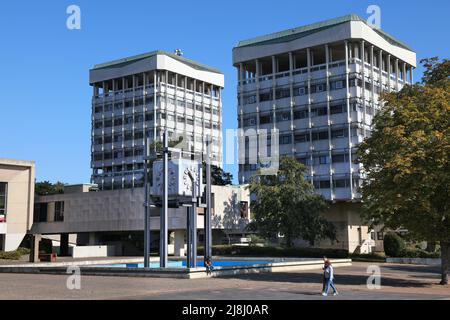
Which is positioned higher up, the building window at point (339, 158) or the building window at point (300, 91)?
the building window at point (300, 91)

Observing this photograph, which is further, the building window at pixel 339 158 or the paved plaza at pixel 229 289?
the building window at pixel 339 158

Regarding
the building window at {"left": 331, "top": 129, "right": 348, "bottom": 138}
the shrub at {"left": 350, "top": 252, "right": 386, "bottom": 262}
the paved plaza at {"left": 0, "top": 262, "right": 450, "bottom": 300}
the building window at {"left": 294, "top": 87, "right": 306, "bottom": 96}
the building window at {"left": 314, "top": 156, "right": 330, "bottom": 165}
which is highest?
the building window at {"left": 294, "top": 87, "right": 306, "bottom": 96}

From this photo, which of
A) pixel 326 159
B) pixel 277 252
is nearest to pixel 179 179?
pixel 277 252

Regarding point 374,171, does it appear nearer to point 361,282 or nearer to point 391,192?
point 391,192

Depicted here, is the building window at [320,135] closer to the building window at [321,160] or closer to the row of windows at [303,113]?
the row of windows at [303,113]

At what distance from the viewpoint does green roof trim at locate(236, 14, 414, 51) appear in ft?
255

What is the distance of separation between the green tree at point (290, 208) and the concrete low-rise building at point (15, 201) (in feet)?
96.7

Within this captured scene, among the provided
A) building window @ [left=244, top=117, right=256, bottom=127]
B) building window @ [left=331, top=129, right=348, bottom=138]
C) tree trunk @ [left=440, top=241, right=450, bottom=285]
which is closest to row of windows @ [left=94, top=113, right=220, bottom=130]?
building window @ [left=244, top=117, right=256, bottom=127]

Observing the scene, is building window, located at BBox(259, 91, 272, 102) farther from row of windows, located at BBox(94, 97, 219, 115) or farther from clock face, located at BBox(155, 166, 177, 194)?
clock face, located at BBox(155, 166, 177, 194)

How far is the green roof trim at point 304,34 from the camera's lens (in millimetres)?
77844

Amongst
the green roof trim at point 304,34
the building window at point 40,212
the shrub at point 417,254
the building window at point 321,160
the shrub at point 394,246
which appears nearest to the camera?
the shrub at point 417,254

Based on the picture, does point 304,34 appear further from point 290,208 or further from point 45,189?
point 45,189

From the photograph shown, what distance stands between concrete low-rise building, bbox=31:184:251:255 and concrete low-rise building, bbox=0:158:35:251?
14.9 feet

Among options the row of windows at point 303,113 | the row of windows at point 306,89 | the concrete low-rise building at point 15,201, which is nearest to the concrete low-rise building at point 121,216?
the concrete low-rise building at point 15,201
